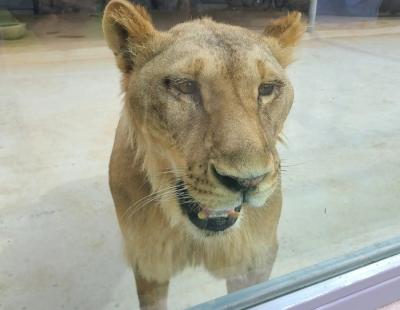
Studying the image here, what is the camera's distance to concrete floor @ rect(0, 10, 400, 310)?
1579 millimetres

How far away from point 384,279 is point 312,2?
1515 mm

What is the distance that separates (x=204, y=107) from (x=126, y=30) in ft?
1.01

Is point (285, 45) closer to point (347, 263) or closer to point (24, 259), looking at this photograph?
point (347, 263)

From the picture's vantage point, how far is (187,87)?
112cm

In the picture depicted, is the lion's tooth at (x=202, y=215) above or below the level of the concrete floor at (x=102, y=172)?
above

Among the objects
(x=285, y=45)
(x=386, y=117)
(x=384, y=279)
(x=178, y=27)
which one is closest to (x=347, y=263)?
(x=384, y=279)

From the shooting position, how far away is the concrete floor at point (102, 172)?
1579mm

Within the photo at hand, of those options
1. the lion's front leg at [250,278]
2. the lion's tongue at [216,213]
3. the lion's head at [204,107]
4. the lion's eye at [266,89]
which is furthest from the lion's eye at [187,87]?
the lion's front leg at [250,278]

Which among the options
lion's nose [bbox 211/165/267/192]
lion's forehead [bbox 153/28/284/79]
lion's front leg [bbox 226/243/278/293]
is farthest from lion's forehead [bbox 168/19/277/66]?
lion's front leg [bbox 226/243/278/293]

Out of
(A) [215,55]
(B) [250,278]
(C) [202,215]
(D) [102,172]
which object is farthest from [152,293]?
(D) [102,172]

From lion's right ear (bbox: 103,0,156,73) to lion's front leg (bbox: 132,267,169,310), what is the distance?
586 millimetres

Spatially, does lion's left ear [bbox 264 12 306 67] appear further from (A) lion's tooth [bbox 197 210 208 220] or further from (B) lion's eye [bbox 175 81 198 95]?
(A) lion's tooth [bbox 197 210 208 220]

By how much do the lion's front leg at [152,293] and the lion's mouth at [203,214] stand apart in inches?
13.3

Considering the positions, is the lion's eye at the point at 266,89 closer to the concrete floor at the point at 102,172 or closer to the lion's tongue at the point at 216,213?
the lion's tongue at the point at 216,213
